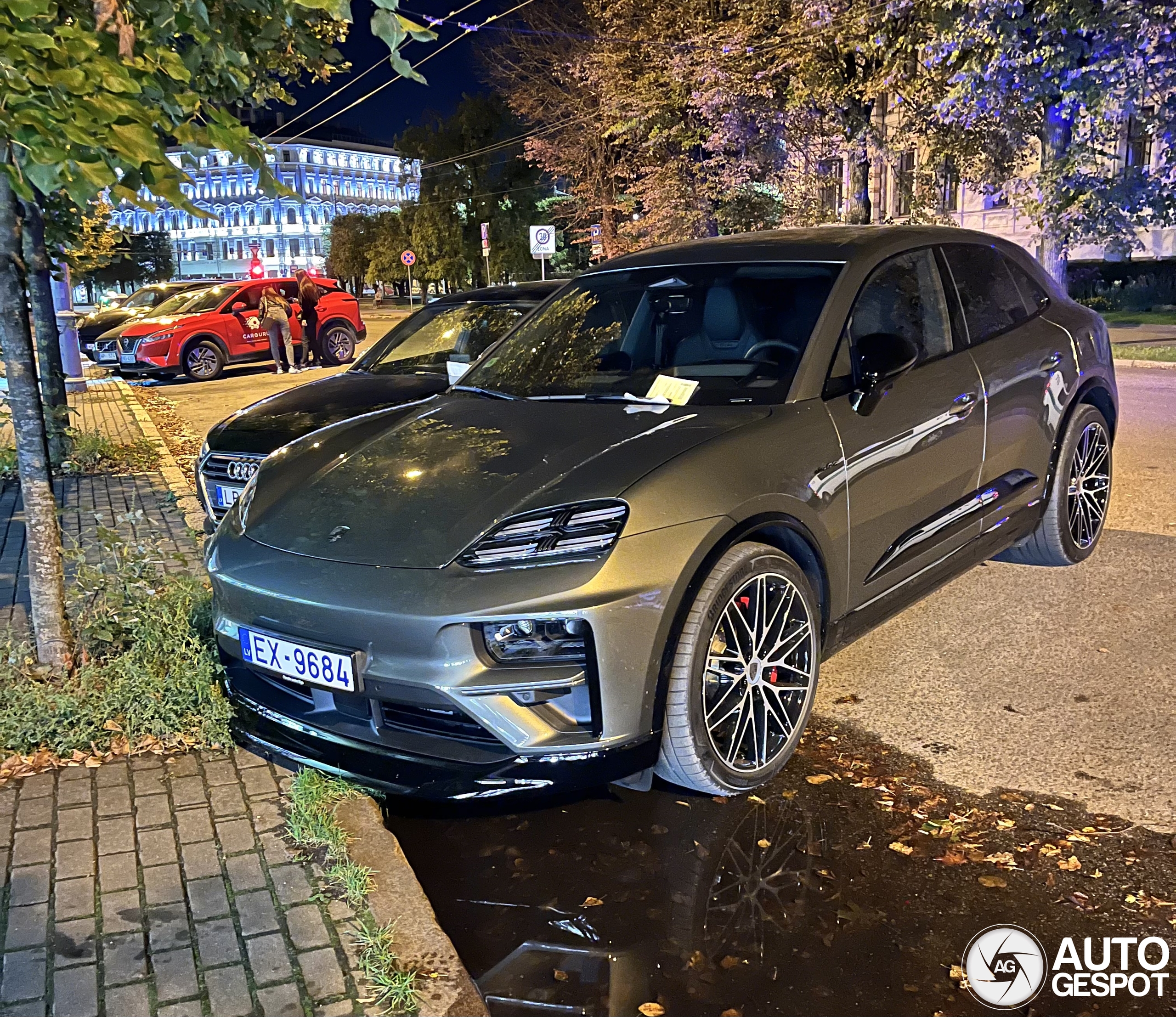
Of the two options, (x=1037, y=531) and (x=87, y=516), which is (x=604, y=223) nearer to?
(x=87, y=516)

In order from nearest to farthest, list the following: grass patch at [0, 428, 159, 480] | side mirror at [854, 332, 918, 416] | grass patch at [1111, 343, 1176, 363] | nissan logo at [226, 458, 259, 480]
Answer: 1. side mirror at [854, 332, 918, 416]
2. nissan logo at [226, 458, 259, 480]
3. grass patch at [0, 428, 159, 480]
4. grass patch at [1111, 343, 1176, 363]

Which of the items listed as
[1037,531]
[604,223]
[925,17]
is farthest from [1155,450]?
[604,223]

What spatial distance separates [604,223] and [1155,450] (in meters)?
26.0

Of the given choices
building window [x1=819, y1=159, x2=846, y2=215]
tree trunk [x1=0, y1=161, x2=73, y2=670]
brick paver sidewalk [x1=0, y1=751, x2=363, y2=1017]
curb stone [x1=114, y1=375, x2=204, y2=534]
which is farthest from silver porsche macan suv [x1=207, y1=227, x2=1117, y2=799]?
building window [x1=819, y1=159, x2=846, y2=215]

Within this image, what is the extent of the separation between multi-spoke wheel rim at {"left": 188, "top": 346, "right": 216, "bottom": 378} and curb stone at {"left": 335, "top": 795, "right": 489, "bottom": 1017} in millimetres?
17270

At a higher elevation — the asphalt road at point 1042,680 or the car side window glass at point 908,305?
the car side window glass at point 908,305

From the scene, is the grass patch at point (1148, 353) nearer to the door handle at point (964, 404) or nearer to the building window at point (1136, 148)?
the building window at point (1136, 148)

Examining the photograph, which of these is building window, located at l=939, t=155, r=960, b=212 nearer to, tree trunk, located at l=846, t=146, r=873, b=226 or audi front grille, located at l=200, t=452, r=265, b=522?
tree trunk, located at l=846, t=146, r=873, b=226

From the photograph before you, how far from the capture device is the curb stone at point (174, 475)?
771 centimetres

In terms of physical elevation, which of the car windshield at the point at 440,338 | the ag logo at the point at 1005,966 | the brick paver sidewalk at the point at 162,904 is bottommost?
the ag logo at the point at 1005,966

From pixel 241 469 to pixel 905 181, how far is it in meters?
24.5

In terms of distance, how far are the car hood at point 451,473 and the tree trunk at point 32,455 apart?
2.98 ft

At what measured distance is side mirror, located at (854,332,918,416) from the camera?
12.7ft

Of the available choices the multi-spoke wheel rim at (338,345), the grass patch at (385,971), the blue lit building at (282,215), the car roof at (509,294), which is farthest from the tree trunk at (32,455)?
the blue lit building at (282,215)
